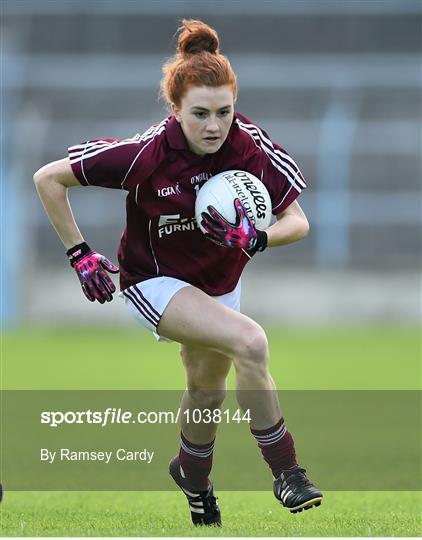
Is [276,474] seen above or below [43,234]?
above

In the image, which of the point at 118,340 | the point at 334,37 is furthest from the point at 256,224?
the point at 334,37

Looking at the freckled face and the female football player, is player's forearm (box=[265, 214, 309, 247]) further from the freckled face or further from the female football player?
the freckled face

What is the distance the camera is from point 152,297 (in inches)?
218

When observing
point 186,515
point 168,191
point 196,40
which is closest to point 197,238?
point 168,191

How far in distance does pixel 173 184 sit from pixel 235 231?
1.32 ft

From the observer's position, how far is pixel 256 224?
538 cm

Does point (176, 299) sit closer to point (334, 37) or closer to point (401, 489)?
point (401, 489)

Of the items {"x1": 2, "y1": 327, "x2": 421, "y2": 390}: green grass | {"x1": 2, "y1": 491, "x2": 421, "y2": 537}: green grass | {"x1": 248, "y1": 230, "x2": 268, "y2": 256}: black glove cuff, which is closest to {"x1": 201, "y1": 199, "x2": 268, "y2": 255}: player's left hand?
{"x1": 248, "y1": 230, "x2": 268, "y2": 256}: black glove cuff

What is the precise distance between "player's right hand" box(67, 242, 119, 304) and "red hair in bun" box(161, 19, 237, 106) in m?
0.82

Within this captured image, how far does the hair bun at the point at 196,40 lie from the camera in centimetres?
540

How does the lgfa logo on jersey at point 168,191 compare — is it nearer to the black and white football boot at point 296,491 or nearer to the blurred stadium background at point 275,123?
the black and white football boot at point 296,491

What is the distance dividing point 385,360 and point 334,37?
43.2 ft

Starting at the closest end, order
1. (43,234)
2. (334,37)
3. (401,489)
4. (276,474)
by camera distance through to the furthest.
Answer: (276,474) < (401,489) < (43,234) < (334,37)

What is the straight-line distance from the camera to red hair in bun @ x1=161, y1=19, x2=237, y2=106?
17.4 feet
